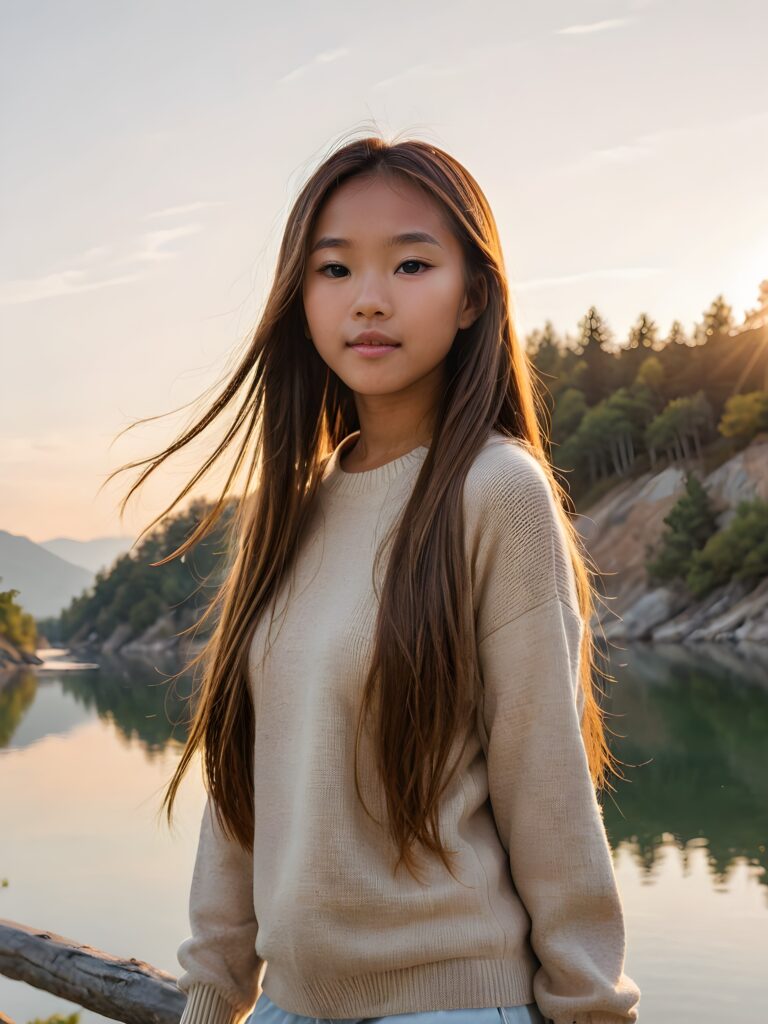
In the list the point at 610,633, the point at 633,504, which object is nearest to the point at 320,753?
the point at 610,633

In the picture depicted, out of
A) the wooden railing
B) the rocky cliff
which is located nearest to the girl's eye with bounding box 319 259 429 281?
the wooden railing

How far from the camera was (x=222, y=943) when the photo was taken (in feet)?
5.61

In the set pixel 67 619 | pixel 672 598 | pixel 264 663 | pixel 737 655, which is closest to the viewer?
pixel 264 663

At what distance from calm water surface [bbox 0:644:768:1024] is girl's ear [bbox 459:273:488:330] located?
3.86ft

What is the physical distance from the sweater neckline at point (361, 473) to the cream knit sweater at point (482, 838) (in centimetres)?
14

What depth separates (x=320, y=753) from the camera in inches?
58.4

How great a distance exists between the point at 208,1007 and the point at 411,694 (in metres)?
0.60

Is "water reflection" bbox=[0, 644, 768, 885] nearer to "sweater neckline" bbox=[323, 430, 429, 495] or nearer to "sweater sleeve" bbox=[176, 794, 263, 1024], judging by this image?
"sweater sleeve" bbox=[176, 794, 263, 1024]

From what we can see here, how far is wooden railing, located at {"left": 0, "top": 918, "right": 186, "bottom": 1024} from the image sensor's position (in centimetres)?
255

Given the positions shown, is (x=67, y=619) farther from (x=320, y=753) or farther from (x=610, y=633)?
(x=320, y=753)

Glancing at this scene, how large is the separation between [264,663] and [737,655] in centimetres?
2478

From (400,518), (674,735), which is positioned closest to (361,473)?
(400,518)

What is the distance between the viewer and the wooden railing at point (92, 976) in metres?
2.55

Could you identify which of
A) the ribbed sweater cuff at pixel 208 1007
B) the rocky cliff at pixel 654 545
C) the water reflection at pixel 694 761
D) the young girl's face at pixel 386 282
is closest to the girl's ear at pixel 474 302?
the young girl's face at pixel 386 282
